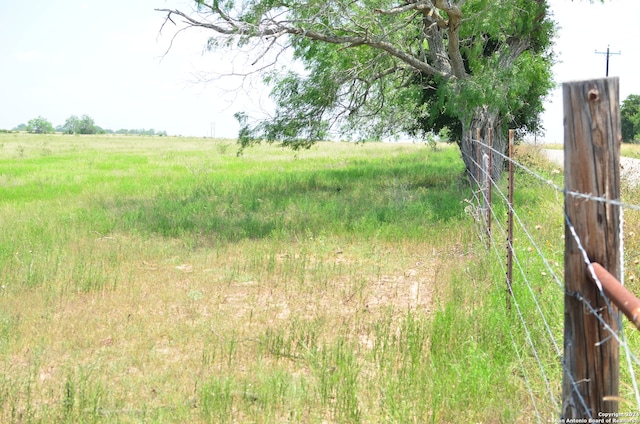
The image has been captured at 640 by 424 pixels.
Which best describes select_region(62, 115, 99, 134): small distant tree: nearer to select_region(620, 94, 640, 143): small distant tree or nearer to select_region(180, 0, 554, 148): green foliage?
select_region(620, 94, 640, 143): small distant tree

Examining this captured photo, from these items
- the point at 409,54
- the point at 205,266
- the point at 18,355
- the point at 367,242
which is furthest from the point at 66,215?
the point at 409,54

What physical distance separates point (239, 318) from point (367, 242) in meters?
4.02

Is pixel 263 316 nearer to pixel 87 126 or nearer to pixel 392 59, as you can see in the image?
pixel 392 59

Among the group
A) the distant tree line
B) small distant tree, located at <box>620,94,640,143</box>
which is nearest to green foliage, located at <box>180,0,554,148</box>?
small distant tree, located at <box>620,94,640,143</box>

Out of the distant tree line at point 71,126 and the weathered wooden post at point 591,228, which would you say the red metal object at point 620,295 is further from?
the distant tree line at point 71,126

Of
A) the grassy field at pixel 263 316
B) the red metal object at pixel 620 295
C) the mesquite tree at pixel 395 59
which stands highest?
the mesquite tree at pixel 395 59

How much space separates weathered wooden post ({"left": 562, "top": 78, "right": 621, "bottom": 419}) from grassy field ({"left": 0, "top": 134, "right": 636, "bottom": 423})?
1.69 metres

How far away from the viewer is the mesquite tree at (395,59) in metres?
13.3

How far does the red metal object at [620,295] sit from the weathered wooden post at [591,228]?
109 mm

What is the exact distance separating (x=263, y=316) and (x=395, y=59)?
1170 cm

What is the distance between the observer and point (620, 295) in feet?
6.48

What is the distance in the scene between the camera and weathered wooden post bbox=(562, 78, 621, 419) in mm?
2283

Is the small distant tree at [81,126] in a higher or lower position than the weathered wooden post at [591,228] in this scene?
higher

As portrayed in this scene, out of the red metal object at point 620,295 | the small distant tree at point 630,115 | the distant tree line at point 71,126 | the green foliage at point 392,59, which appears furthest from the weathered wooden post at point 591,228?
the distant tree line at point 71,126
